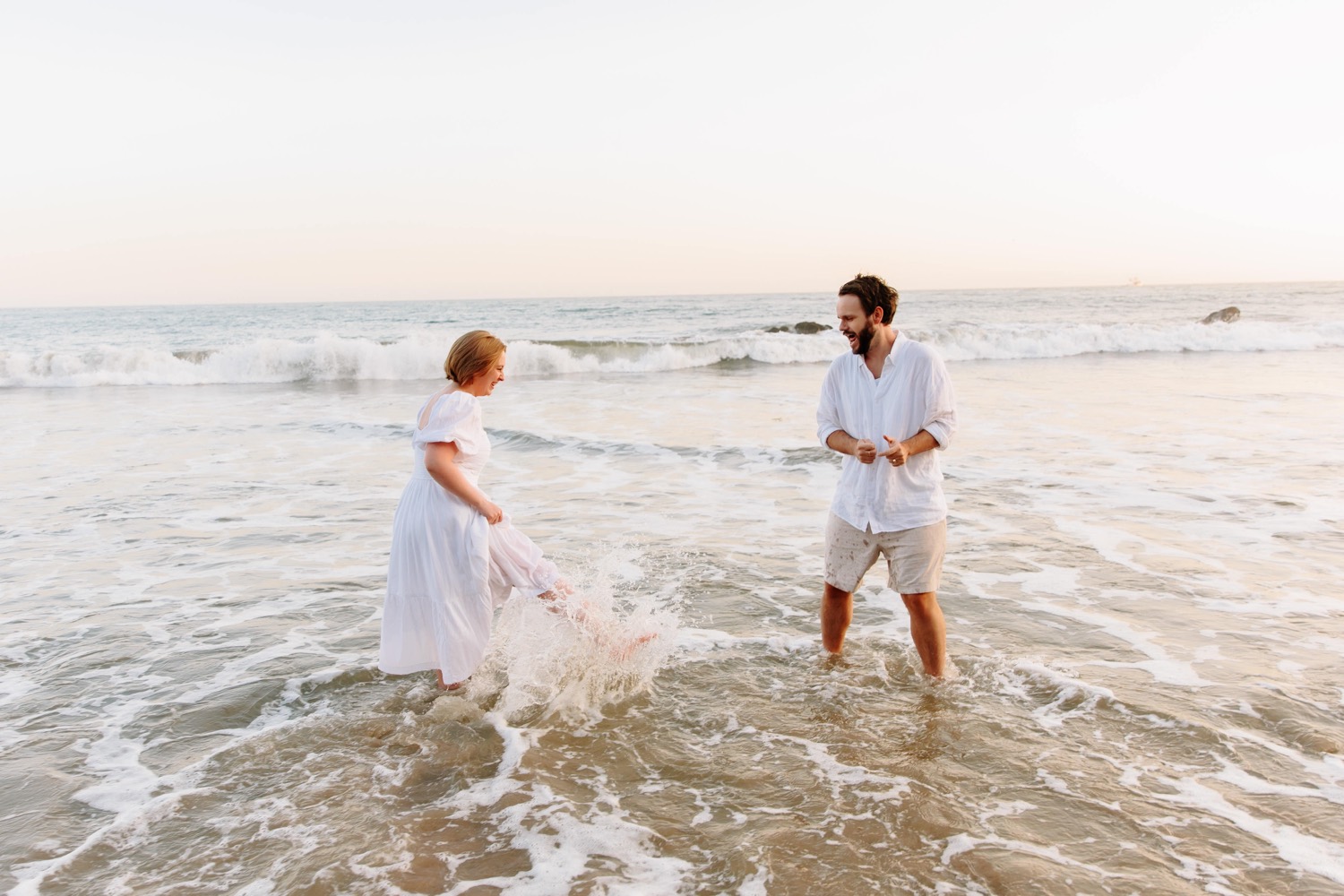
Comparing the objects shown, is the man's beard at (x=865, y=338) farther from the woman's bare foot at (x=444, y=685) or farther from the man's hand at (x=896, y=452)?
the woman's bare foot at (x=444, y=685)

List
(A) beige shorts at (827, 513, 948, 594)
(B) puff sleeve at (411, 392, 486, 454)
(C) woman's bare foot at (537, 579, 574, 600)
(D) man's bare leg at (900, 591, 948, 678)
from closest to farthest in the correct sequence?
(B) puff sleeve at (411, 392, 486, 454)
(A) beige shorts at (827, 513, 948, 594)
(D) man's bare leg at (900, 591, 948, 678)
(C) woman's bare foot at (537, 579, 574, 600)

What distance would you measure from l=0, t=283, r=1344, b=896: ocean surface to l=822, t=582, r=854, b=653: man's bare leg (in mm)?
158

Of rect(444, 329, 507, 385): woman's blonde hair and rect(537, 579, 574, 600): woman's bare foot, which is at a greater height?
rect(444, 329, 507, 385): woman's blonde hair

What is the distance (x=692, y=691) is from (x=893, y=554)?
133 cm

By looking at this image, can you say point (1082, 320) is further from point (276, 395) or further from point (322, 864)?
point (322, 864)

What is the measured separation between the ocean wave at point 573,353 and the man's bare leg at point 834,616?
781 inches

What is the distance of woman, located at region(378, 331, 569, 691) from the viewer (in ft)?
14.2

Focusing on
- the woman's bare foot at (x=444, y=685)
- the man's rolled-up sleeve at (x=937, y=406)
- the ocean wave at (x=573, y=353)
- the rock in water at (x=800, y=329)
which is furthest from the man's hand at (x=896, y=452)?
the rock in water at (x=800, y=329)

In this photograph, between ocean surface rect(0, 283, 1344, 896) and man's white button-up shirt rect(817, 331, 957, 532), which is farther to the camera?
man's white button-up shirt rect(817, 331, 957, 532)

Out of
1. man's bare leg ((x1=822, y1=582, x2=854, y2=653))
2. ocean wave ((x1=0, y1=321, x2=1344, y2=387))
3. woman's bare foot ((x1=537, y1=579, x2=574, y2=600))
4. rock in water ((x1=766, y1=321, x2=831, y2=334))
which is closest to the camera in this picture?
woman's bare foot ((x1=537, y1=579, x2=574, y2=600))

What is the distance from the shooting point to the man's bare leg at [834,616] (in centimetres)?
495

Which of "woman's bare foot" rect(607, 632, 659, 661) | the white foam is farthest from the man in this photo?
the white foam

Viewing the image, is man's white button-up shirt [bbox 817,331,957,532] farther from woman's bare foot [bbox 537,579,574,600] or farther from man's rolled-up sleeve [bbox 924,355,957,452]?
woman's bare foot [bbox 537,579,574,600]

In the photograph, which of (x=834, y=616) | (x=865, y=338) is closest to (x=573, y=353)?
(x=834, y=616)
